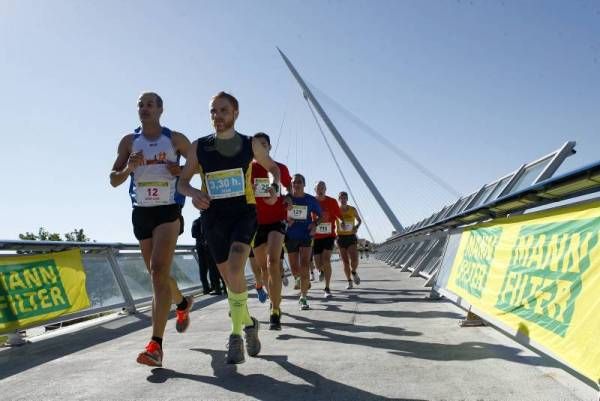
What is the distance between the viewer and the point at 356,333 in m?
4.83

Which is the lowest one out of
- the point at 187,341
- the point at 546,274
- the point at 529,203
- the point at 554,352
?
the point at 187,341

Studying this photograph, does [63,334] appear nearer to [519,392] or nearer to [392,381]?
[392,381]

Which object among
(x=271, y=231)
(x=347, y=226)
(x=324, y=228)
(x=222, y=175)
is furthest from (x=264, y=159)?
A: (x=347, y=226)

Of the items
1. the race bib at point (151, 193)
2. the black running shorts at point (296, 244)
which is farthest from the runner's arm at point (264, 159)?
the black running shorts at point (296, 244)

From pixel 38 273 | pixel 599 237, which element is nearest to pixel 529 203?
pixel 599 237

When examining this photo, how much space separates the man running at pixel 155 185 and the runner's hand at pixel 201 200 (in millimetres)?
473

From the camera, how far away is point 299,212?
7.85 m

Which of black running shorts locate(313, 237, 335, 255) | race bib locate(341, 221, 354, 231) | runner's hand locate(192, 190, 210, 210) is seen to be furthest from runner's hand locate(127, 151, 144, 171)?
race bib locate(341, 221, 354, 231)

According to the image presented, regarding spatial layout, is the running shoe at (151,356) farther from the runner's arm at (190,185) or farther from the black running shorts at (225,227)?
the runner's arm at (190,185)

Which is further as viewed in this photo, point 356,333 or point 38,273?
point 38,273

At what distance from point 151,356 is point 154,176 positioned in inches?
56.1

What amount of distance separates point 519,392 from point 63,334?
499 centimetres

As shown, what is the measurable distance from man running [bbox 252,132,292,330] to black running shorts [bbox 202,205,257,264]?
1260mm

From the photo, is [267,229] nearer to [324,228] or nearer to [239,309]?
[239,309]
